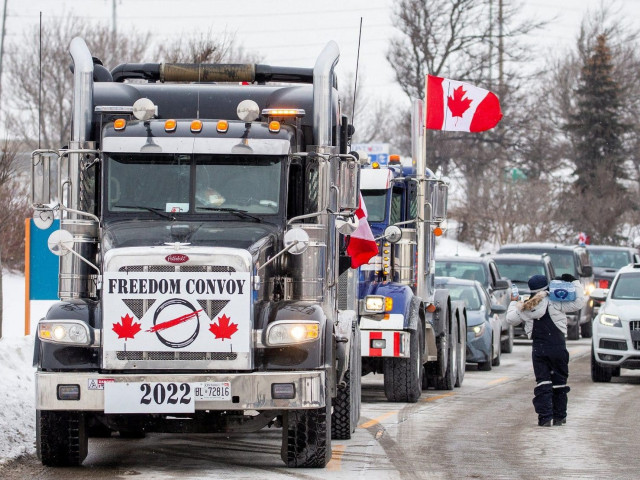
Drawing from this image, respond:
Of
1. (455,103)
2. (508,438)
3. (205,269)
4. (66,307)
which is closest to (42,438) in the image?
(66,307)

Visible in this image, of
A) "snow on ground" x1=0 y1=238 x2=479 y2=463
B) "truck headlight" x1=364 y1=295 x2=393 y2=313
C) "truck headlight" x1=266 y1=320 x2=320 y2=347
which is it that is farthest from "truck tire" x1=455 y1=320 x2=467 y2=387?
"truck headlight" x1=266 y1=320 x2=320 y2=347

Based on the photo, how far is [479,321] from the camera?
23.2 metres

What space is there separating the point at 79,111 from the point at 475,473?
4414 millimetres

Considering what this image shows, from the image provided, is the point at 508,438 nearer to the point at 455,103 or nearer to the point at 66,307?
the point at 66,307

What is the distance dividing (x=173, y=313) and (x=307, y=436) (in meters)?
1.48

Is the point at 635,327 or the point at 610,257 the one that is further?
the point at 610,257

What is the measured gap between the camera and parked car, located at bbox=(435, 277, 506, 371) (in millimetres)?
23094

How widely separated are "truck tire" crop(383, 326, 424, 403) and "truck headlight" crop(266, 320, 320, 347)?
6582 mm

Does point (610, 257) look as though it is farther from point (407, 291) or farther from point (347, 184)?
point (347, 184)

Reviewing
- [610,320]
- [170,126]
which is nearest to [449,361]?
[610,320]

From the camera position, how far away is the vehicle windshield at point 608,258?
4091cm

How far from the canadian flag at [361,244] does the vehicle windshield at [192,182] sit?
2.90m

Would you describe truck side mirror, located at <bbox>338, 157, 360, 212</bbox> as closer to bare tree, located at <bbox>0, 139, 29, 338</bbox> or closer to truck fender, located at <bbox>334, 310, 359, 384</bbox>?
truck fender, located at <bbox>334, 310, 359, 384</bbox>

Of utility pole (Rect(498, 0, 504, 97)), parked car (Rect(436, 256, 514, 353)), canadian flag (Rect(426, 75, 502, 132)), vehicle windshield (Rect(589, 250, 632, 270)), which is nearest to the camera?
canadian flag (Rect(426, 75, 502, 132))
